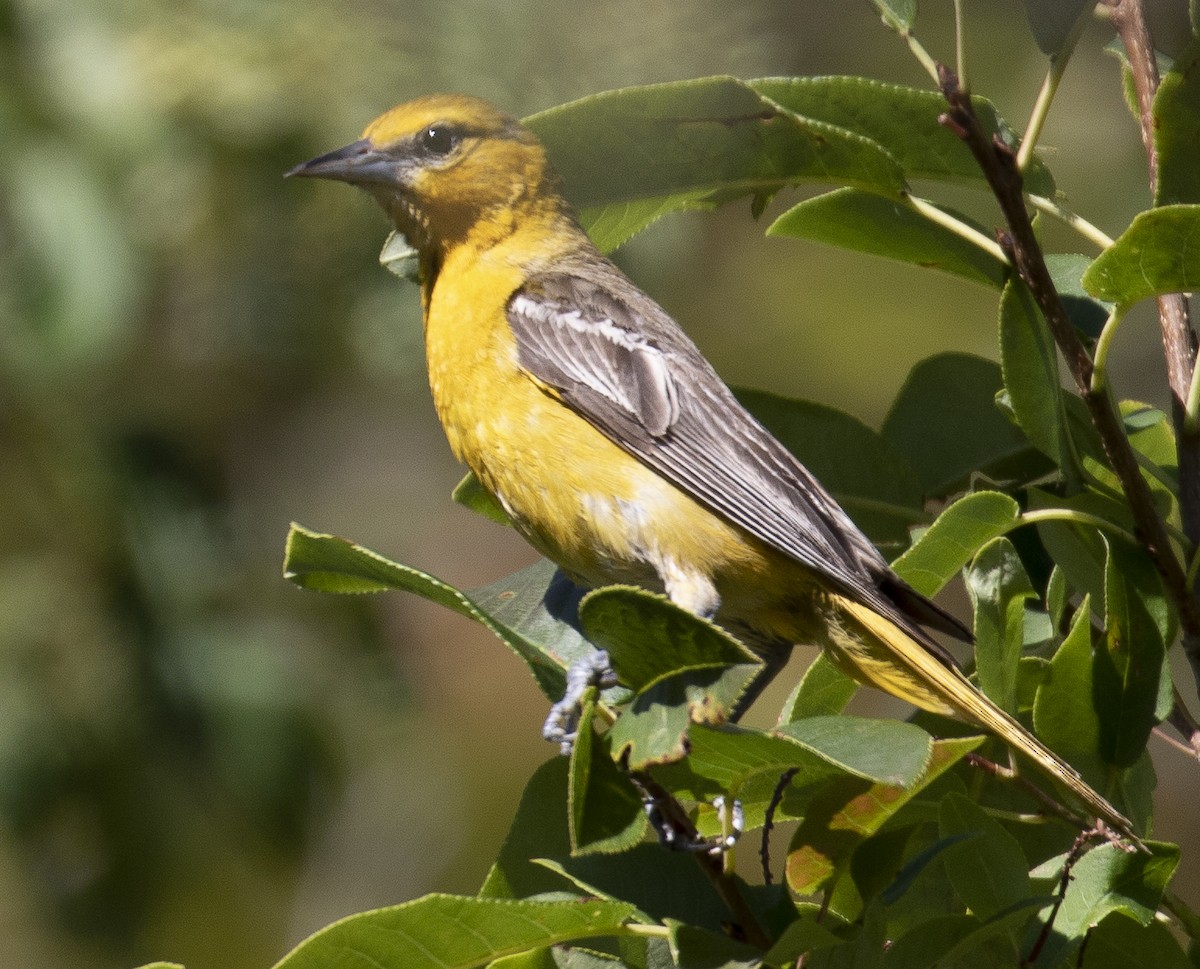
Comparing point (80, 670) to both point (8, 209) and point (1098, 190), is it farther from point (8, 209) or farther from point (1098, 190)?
point (1098, 190)

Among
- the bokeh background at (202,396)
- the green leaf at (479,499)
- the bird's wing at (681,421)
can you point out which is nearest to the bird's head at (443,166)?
the bird's wing at (681,421)

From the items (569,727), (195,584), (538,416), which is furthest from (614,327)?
(195,584)

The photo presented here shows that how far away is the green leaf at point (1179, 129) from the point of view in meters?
2.32

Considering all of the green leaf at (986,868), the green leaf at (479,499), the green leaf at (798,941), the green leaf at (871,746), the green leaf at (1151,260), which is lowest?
the green leaf at (986,868)

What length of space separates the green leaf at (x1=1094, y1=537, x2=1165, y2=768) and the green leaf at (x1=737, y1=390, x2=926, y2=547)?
57cm

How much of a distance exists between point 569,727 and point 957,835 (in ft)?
2.75

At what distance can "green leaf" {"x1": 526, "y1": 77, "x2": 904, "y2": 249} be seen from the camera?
2.41 m

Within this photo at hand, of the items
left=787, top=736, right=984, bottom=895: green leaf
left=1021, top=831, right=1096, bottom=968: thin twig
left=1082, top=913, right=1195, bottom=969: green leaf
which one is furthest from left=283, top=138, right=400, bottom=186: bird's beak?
left=1082, top=913, right=1195, bottom=969: green leaf

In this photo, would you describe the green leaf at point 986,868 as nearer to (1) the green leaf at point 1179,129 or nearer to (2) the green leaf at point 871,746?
(2) the green leaf at point 871,746

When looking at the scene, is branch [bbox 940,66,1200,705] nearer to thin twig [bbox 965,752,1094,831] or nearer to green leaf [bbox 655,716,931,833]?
thin twig [bbox 965,752,1094,831]

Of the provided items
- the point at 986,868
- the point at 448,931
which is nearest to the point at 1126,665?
the point at 986,868

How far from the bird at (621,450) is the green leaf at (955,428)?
207 millimetres

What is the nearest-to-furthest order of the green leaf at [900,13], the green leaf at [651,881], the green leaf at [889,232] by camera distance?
the green leaf at [651,881], the green leaf at [900,13], the green leaf at [889,232]

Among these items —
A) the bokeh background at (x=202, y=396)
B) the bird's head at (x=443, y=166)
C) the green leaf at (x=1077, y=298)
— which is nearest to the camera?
the green leaf at (x=1077, y=298)
